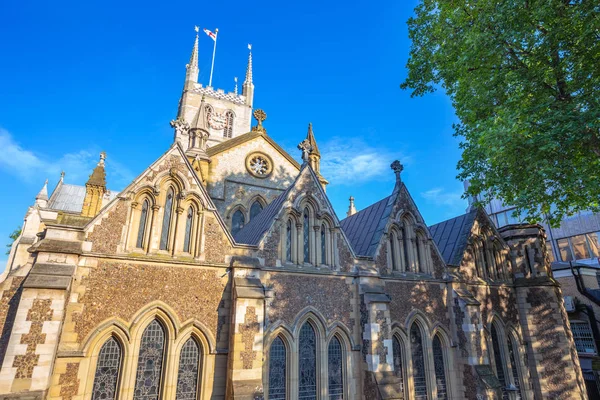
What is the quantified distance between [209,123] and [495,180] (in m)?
33.6

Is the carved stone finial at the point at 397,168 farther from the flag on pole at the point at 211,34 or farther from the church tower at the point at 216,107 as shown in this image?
the flag on pole at the point at 211,34

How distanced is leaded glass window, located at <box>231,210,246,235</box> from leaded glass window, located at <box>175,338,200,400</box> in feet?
28.3

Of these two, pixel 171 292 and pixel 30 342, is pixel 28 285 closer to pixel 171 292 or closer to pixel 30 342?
pixel 30 342

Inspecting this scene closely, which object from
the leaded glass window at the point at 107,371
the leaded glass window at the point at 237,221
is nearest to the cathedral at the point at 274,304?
the leaded glass window at the point at 107,371

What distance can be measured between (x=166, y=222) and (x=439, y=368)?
10.9 m

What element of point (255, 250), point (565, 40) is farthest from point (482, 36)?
point (255, 250)

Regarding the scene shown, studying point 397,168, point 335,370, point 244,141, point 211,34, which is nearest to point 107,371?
point 335,370

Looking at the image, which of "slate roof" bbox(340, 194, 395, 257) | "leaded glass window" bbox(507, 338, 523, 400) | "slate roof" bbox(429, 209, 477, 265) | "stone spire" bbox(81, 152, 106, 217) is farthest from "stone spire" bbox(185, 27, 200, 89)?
"leaded glass window" bbox(507, 338, 523, 400)

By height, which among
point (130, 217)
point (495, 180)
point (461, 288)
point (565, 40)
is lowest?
point (461, 288)

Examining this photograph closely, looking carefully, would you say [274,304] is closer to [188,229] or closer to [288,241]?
[288,241]

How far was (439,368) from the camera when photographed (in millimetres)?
12922

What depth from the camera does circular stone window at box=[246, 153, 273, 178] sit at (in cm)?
1972

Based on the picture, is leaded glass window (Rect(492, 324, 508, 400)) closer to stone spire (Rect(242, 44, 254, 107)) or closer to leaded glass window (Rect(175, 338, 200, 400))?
leaded glass window (Rect(175, 338, 200, 400))

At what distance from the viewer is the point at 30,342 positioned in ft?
25.0
